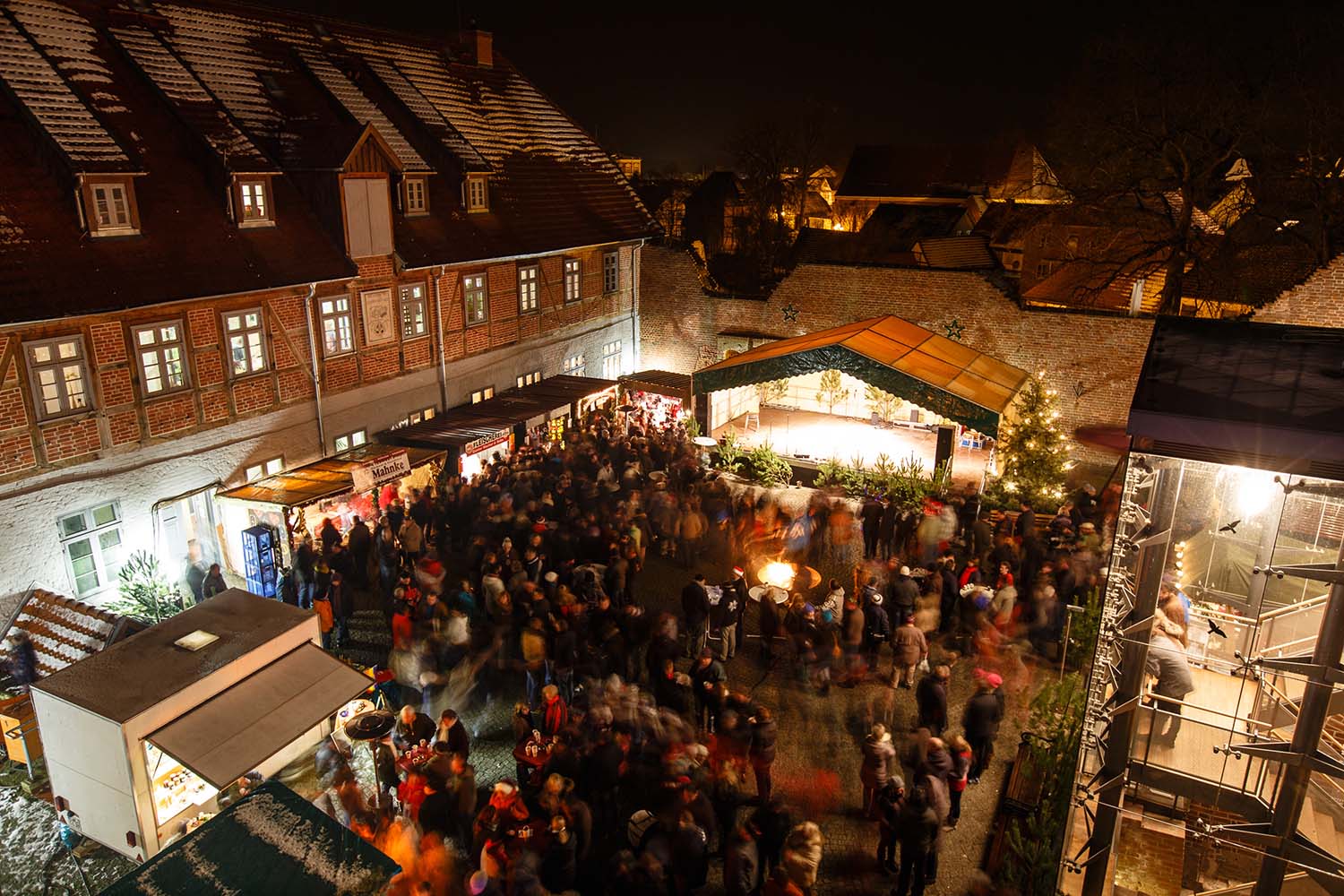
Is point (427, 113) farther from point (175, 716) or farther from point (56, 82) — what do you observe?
point (175, 716)

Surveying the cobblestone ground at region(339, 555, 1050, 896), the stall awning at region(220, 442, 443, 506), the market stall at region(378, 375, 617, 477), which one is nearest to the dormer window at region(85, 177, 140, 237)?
the stall awning at region(220, 442, 443, 506)

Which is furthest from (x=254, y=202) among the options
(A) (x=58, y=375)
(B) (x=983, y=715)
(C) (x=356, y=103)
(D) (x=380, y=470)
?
(B) (x=983, y=715)

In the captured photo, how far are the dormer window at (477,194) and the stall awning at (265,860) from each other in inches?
579

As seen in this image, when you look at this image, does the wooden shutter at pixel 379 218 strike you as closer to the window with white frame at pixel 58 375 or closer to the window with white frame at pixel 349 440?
the window with white frame at pixel 349 440

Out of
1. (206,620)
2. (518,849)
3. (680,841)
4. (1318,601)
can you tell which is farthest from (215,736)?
(1318,601)

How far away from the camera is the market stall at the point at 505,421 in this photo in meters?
16.0

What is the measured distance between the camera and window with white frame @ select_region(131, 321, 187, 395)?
12109mm

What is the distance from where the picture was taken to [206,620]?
783cm

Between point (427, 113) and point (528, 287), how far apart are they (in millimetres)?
4428

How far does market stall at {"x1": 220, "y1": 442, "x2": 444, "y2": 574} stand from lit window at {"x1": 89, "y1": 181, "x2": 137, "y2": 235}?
406 cm

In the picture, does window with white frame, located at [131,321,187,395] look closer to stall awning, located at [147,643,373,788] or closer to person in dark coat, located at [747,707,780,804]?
stall awning, located at [147,643,373,788]

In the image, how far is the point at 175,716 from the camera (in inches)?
269

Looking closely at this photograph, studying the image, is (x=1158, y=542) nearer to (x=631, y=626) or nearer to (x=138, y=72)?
(x=631, y=626)

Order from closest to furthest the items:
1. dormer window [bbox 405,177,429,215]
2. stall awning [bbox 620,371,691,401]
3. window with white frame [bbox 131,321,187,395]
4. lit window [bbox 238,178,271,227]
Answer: window with white frame [bbox 131,321,187,395] < lit window [bbox 238,178,271,227] < dormer window [bbox 405,177,429,215] < stall awning [bbox 620,371,691,401]
